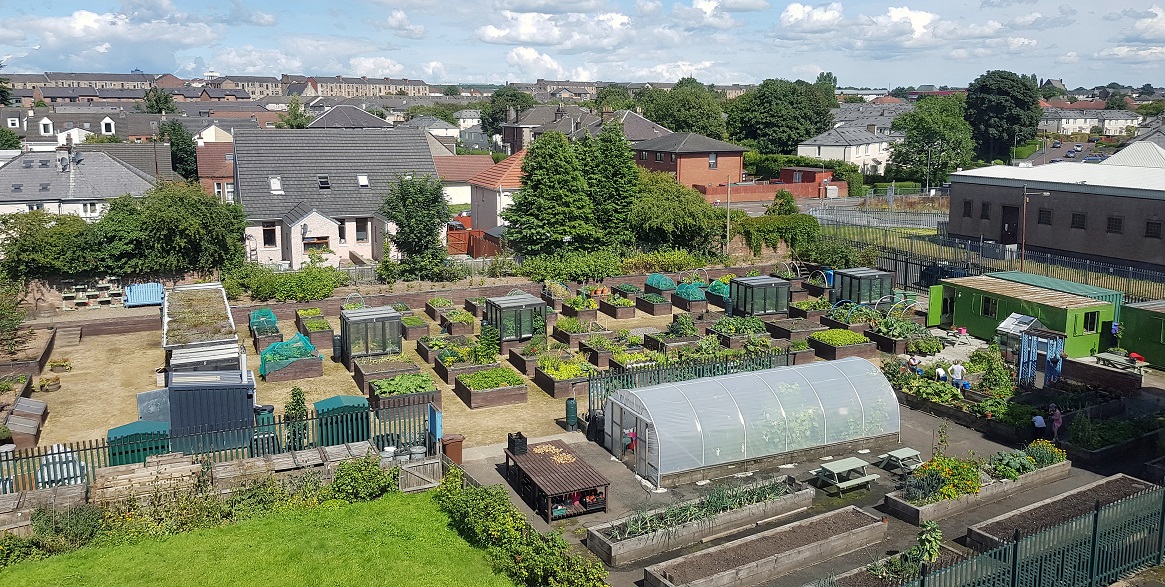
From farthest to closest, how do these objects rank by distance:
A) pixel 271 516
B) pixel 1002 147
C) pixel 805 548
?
pixel 1002 147, pixel 271 516, pixel 805 548

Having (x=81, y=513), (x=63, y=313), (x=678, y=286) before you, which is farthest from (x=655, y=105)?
(x=81, y=513)

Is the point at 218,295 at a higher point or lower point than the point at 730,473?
higher

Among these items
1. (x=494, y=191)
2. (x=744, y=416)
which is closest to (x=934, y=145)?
(x=494, y=191)

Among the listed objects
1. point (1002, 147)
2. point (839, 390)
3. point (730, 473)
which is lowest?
point (730, 473)

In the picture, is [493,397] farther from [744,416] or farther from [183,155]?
[183,155]

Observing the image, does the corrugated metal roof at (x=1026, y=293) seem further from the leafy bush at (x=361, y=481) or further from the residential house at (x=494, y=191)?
the residential house at (x=494, y=191)

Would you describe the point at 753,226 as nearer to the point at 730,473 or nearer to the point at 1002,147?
the point at 730,473
